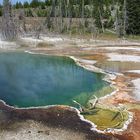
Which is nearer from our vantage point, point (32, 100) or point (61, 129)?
point (61, 129)

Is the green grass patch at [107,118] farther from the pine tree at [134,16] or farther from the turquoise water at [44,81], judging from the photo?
the pine tree at [134,16]

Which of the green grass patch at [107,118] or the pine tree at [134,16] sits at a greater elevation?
the pine tree at [134,16]

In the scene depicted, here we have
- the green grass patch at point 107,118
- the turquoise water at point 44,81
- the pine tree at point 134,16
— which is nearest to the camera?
the green grass patch at point 107,118

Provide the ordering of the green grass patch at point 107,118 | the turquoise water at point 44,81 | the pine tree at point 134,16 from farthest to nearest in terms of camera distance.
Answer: the pine tree at point 134,16 → the turquoise water at point 44,81 → the green grass patch at point 107,118

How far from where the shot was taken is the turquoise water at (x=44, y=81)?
3071 centimetres

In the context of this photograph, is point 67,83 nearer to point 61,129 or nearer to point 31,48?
point 61,129

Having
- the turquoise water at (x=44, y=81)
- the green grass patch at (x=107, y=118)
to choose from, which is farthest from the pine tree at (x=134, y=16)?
the green grass patch at (x=107, y=118)

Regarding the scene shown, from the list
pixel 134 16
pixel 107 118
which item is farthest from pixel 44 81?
pixel 134 16

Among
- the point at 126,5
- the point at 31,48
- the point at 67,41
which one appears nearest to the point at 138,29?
the point at 126,5

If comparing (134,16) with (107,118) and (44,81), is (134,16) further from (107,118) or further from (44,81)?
(107,118)

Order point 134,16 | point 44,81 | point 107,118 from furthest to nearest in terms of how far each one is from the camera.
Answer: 1. point 134,16
2. point 44,81
3. point 107,118

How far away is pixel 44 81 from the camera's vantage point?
124 ft

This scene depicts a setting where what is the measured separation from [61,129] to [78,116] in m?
3.05

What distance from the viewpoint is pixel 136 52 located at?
61.2 m
